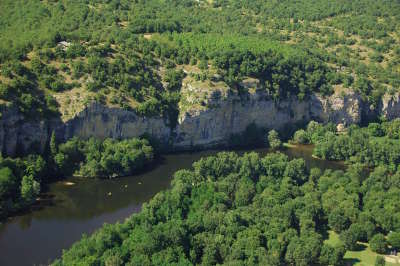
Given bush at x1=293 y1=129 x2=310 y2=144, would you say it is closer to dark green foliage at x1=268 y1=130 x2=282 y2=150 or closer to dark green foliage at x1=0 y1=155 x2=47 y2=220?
dark green foliage at x1=268 y1=130 x2=282 y2=150

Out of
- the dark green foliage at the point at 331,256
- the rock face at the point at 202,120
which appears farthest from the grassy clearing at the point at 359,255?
the rock face at the point at 202,120

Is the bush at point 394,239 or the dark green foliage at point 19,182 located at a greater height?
the dark green foliage at point 19,182

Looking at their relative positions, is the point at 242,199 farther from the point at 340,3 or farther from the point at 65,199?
the point at 340,3

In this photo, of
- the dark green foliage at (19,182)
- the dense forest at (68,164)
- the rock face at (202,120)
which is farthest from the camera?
the rock face at (202,120)

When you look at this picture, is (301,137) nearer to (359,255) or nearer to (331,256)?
(359,255)

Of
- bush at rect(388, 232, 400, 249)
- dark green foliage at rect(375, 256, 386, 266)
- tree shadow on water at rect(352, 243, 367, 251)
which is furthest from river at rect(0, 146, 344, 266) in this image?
bush at rect(388, 232, 400, 249)

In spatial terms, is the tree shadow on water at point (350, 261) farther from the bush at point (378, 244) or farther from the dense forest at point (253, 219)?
the bush at point (378, 244)

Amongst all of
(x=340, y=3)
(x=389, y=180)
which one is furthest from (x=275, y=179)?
(x=340, y=3)
